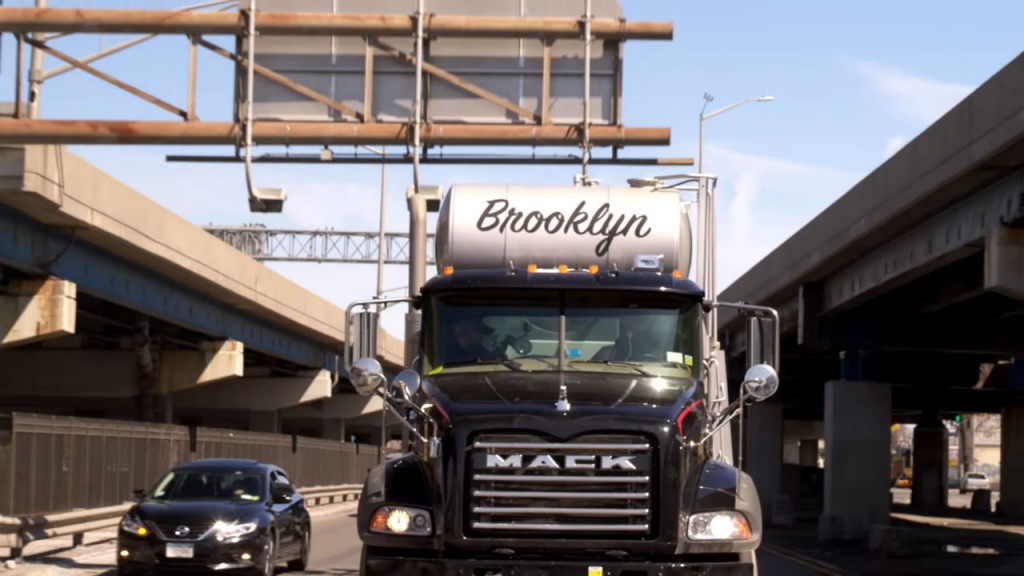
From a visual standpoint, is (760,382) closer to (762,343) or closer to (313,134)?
(762,343)


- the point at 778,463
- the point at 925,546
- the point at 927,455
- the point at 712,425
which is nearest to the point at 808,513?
the point at 778,463

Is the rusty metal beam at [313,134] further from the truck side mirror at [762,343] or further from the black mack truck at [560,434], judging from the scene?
the truck side mirror at [762,343]

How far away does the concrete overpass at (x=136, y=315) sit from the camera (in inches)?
1166

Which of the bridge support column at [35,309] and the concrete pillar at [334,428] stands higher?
the bridge support column at [35,309]

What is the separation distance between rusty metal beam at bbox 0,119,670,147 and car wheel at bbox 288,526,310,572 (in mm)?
6196

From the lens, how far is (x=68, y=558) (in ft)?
77.9

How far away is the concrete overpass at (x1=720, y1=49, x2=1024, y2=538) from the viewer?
79.5 feet

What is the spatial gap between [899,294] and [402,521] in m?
27.7

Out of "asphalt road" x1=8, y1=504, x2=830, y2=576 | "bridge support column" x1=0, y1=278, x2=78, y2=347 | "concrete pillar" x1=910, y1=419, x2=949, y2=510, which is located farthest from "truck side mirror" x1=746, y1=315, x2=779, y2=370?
"concrete pillar" x1=910, y1=419, x2=949, y2=510

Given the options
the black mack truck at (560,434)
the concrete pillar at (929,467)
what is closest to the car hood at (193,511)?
the black mack truck at (560,434)

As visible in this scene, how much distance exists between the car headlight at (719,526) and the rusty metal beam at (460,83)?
10608mm

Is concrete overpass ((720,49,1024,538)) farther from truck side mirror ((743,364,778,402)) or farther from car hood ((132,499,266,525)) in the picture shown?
truck side mirror ((743,364,778,402))

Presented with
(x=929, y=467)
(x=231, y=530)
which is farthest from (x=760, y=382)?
(x=929, y=467)

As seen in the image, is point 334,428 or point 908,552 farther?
point 334,428
